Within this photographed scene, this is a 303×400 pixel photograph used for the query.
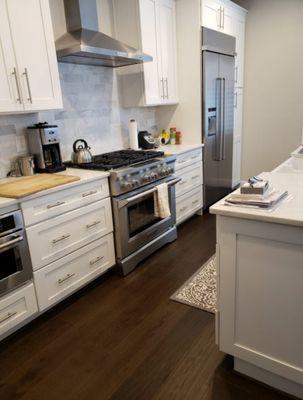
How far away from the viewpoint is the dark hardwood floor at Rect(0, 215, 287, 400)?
1594mm

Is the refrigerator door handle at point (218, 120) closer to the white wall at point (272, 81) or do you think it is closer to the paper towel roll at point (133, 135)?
the white wall at point (272, 81)

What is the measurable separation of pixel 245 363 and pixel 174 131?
2805mm

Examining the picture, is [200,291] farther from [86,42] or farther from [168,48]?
[168,48]

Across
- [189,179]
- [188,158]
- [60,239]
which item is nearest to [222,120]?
[188,158]

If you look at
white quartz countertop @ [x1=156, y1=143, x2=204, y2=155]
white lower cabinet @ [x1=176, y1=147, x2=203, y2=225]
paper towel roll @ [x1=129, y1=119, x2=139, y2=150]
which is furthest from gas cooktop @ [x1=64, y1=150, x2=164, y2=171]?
white lower cabinet @ [x1=176, y1=147, x2=203, y2=225]

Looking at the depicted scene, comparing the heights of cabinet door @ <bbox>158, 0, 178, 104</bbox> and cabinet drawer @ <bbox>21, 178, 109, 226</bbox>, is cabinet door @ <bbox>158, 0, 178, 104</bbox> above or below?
above

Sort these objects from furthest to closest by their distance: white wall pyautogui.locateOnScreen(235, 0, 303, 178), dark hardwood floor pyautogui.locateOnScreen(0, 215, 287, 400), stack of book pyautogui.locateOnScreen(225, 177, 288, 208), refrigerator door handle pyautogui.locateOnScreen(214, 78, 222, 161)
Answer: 1. white wall pyautogui.locateOnScreen(235, 0, 303, 178)
2. refrigerator door handle pyautogui.locateOnScreen(214, 78, 222, 161)
3. dark hardwood floor pyautogui.locateOnScreen(0, 215, 287, 400)
4. stack of book pyautogui.locateOnScreen(225, 177, 288, 208)

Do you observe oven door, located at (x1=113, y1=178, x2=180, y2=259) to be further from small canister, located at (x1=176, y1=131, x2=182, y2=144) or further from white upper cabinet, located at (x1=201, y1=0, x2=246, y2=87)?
white upper cabinet, located at (x1=201, y1=0, x2=246, y2=87)

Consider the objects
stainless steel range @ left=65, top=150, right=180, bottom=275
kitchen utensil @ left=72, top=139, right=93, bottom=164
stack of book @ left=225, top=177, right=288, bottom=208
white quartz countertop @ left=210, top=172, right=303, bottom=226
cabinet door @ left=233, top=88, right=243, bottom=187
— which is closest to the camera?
white quartz countertop @ left=210, top=172, right=303, bottom=226

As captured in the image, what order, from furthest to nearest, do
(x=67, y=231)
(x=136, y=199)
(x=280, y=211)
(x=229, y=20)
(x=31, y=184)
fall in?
(x=229, y=20)
(x=136, y=199)
(x=67, y=231)
(x=31, y=184)
(x=280, y=211)

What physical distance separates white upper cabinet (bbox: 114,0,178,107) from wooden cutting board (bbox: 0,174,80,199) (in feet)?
4.84

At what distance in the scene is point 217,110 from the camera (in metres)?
3.87

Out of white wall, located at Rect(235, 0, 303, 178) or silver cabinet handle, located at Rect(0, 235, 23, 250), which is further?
white wall, located at Rect(235, 0, 303, 178)

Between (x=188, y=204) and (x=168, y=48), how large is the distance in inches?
70.0
